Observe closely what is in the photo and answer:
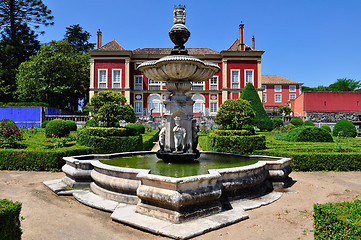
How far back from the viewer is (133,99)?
3634 centimetres

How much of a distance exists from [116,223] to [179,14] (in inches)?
233

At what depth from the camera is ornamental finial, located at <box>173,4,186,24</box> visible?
7594 mm

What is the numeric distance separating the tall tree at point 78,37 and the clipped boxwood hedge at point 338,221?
5116 cm

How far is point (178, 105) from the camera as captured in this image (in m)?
6.90

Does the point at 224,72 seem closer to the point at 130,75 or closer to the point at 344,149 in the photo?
the point at 130,75

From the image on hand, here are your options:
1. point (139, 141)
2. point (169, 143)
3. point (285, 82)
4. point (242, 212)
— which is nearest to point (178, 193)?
point (242, 212)

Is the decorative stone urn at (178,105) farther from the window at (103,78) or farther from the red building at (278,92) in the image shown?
the red building at (278,92)

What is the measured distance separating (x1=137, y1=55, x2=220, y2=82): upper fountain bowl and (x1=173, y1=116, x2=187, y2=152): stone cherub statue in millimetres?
1146

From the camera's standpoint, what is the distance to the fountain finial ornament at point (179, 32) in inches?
291

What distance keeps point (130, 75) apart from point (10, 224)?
3471cm

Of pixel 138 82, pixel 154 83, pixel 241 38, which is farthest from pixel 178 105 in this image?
pixel 241 38

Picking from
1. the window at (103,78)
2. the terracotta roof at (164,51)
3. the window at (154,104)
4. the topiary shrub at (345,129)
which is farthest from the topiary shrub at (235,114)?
the window at (103,78)

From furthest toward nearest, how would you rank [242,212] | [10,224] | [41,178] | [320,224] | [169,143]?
[41,178], [169,143], [242,212], [320,224], [10,224]

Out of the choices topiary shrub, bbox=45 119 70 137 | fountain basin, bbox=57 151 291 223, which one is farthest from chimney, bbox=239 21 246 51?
fountain basin, bbox=57 151 291 223
